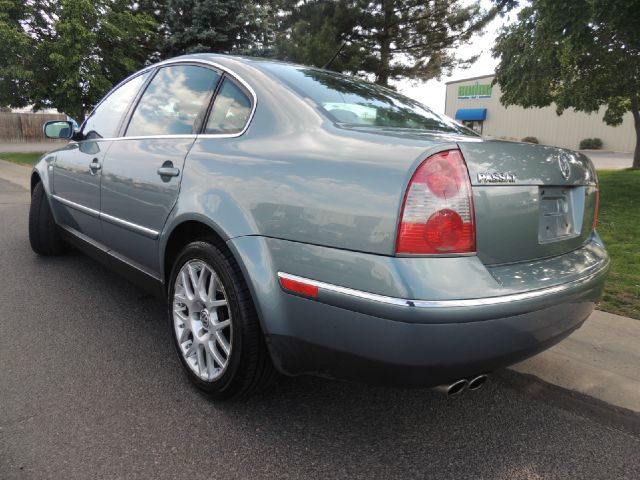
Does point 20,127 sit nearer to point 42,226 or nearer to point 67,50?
point 67,50

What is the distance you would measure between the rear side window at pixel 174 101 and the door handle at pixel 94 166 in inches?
13.2

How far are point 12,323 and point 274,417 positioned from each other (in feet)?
6.80

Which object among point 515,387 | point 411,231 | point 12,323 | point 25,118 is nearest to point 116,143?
point 12,323

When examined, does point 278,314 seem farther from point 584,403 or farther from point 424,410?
point 584,403

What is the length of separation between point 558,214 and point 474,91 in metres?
50.1

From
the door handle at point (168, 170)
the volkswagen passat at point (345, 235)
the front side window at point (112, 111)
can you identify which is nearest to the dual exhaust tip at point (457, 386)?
the volkswagen passat at point (345, 235)

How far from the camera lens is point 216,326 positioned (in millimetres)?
2340

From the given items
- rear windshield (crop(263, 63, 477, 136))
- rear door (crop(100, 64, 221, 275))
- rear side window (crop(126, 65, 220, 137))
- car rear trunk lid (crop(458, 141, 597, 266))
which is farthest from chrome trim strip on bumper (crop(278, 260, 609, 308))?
rear side window (crop(126, 65, 220, 137))

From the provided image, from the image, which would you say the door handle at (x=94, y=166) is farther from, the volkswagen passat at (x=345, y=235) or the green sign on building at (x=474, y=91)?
the green sign on building at (x=474, y=91)

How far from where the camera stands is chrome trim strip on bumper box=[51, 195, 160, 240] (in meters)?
2.77

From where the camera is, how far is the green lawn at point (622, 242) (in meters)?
3.84

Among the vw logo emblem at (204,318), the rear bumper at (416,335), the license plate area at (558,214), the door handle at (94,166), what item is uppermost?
the door handle at (94,166)

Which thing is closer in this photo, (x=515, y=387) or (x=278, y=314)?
(x=278, y=314)

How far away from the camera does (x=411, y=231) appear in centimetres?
174
